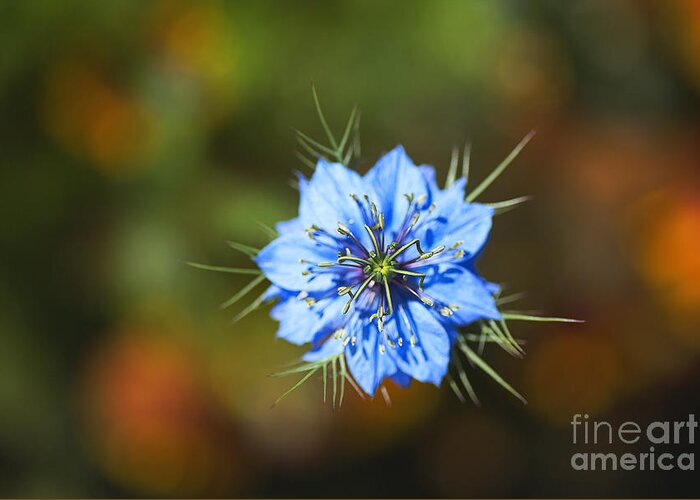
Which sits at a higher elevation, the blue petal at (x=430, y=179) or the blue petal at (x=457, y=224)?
the blue petal at (x=430, y=179)

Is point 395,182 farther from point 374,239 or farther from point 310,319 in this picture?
point 310,319

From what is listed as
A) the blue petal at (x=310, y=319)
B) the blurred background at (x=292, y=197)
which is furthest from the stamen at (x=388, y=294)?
the blurred background at (x=292, y=197)

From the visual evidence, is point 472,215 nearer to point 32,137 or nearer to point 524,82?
point 524,82

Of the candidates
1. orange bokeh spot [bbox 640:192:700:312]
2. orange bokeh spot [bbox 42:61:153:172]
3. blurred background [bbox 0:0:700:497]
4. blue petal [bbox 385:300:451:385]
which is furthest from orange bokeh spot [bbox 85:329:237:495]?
orange bokeh spot [bbox 640:192:700:312]

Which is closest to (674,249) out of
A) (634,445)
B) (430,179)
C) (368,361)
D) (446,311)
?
(634,445)

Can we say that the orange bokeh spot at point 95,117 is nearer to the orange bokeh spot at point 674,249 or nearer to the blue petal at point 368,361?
the blue petal at point 368,361

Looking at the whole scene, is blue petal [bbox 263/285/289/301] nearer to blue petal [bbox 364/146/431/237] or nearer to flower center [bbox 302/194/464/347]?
flower center [bbox 302/194/464/347]
